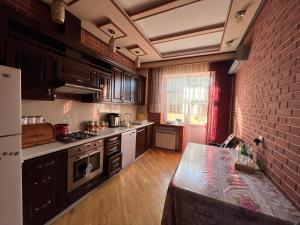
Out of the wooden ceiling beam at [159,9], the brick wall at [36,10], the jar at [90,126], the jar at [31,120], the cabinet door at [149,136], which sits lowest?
the cabinet door at [149,136]

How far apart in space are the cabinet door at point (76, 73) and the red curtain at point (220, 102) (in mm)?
2984

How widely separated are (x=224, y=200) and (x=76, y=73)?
89.3 inches

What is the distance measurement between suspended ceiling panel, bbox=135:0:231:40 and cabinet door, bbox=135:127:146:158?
2.26 meters

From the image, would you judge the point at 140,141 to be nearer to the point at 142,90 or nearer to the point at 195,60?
the point at 142,90

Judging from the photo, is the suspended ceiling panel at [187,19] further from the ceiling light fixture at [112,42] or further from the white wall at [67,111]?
the white wall at [67,111]

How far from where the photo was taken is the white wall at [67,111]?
1998 mm

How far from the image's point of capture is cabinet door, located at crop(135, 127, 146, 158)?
375 cm

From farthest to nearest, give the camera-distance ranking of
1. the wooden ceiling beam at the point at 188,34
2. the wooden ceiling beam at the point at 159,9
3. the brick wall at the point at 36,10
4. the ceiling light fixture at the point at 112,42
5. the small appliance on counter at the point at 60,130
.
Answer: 1. the wooden ceiling beam at the point at 188,34
2. the ceiling light fixture at the point at 112,42
3. the small appliance on counter at the point at 60,130
4. the wooden ceiling beam at the point at 159,9
5. the brick wall at the point at 36,10

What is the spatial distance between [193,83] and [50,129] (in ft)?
12.3

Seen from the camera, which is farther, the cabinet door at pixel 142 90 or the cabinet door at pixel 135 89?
the cabinet door at pixel 142 90

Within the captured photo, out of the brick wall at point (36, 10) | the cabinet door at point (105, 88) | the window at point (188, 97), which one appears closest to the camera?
the brick wall at point (36, 10)

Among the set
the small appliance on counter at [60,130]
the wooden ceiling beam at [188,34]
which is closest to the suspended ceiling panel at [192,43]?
the wooden ceiling beam at [188,34]

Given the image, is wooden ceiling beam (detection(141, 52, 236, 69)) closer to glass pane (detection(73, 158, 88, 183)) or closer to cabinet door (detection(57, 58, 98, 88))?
cabinet door (detection(57, 58, 98, 88))

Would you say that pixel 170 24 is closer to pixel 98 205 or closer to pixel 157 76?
pixel 157 76
